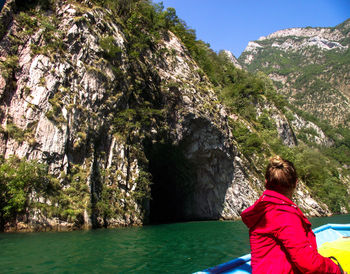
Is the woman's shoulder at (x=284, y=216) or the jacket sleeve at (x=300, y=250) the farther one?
the woman's shoulder at (x=284, y=216)

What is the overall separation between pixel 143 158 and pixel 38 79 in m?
9.52

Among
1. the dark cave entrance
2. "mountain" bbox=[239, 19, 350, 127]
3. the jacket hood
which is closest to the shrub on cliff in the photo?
the dark cave entrance

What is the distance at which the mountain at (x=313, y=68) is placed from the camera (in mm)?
110744

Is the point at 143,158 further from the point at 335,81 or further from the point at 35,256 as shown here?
the point at 335,81

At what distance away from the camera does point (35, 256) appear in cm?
764

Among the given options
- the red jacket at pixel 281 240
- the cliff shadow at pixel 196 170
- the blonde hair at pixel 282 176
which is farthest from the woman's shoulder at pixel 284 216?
the cliff shadow at pixel 196 170

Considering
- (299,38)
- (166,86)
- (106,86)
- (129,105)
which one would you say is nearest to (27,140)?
(106,86)

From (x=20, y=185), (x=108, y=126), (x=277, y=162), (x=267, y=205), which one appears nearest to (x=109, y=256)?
(x=267, y=205)

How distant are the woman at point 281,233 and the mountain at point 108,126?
1435 centimetres

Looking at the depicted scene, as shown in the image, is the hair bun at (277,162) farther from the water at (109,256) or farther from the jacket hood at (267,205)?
the water at (109,256)

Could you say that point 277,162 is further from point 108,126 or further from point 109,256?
point 108,126

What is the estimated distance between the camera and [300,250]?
1858 mm

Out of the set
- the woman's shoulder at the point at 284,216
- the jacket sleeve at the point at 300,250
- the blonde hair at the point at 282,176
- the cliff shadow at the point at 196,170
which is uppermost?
the cliff shadow at the point at 196,170

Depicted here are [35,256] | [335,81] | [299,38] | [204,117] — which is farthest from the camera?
[299,38]
